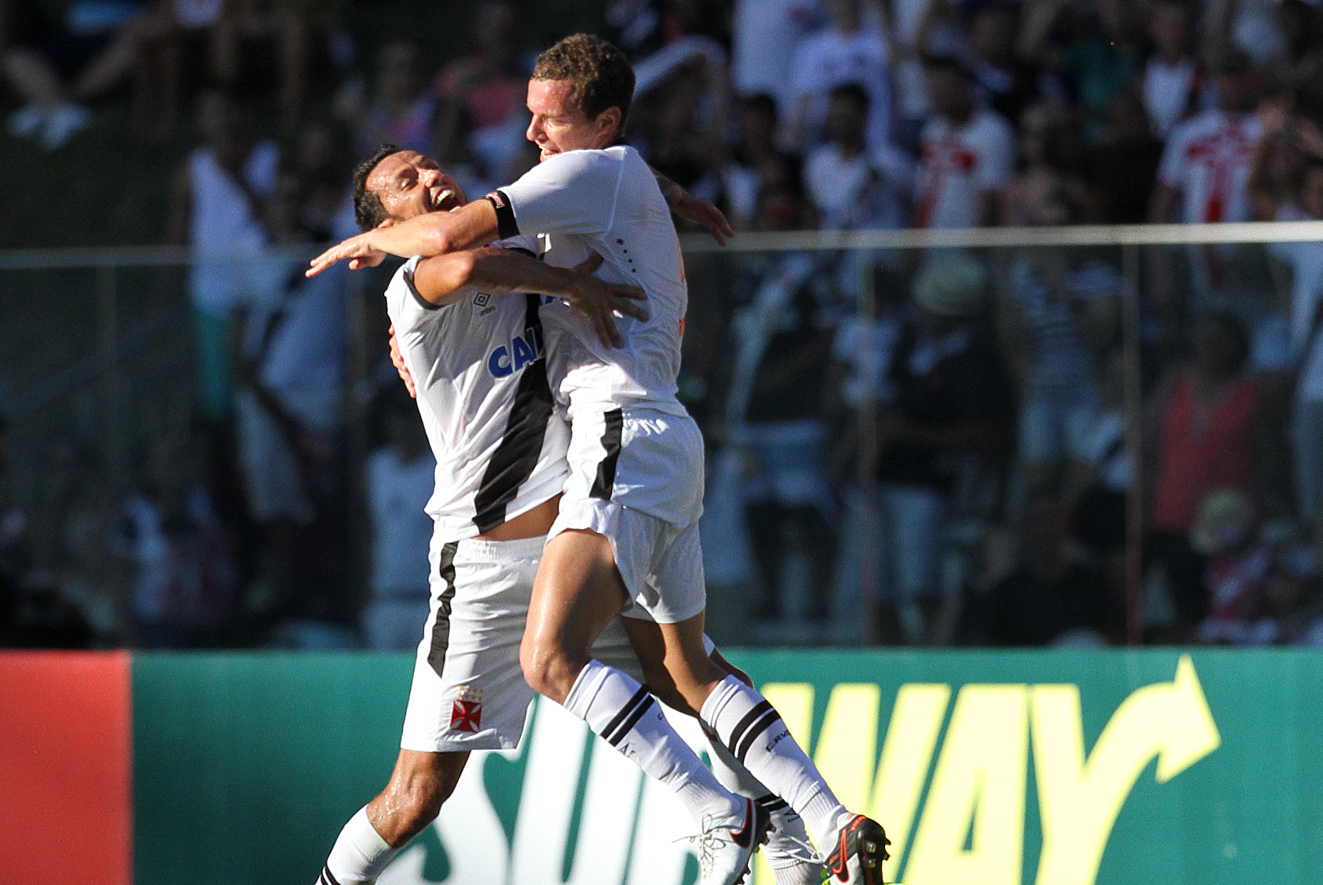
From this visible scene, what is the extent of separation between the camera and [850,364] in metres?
7.87

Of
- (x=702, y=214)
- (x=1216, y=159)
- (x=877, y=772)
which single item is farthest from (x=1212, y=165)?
(x=702, y=214)

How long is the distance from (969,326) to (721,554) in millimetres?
1500

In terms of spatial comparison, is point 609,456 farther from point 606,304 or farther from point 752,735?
point 752,735

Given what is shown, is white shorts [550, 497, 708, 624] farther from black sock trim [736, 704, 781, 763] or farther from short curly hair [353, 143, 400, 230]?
short curly hair [353, 143, 400, 230]

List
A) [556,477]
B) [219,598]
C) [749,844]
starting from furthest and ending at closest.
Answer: [219,598] < [556,477] < [749,844]

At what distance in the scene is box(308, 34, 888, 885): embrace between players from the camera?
4410mm

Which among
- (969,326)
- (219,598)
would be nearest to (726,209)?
(969,326)

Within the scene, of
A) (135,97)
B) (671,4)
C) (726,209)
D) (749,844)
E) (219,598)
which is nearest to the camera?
(749,844)

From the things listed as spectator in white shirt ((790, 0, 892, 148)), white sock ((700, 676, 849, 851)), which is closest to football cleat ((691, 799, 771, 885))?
white sock ((700, 676, 849, 851))

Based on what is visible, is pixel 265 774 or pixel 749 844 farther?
pixel 265 774

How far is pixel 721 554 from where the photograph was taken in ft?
26.0

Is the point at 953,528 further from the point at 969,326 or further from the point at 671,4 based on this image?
the point at 671,4

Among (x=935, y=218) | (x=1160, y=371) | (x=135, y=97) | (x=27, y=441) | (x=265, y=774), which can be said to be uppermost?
(x=135, y=97)

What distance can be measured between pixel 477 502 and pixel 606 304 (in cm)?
68
